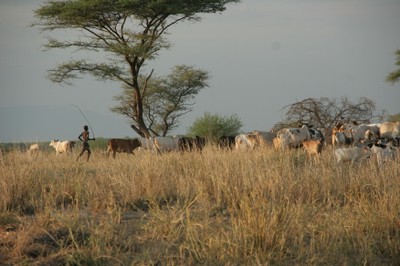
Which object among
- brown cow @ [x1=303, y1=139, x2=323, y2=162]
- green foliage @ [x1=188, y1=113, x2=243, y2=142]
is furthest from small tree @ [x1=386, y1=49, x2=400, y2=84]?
brown cow @ [x1=303, y1=139, x2=323, y2=162]

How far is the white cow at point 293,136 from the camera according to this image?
1606 cm

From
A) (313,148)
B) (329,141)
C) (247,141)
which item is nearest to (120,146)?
(247,141)

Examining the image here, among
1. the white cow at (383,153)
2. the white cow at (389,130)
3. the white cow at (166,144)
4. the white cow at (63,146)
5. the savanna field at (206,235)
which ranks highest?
the white cow at (63,146)

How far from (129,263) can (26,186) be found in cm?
362

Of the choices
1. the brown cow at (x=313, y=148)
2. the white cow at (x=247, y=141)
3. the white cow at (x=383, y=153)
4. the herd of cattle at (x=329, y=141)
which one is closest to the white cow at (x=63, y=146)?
the herd of cattle at (x=329, y=141)

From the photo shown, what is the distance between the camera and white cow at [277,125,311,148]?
16062mm

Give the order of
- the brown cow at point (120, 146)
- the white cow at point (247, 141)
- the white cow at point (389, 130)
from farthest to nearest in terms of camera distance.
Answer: the brown cow at point (120, 146) < the white cow at point (247, 141) < the white cow at point (389, 130)

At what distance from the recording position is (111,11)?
27.6 meters

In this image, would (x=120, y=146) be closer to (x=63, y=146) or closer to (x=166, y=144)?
(x=166, y=144)

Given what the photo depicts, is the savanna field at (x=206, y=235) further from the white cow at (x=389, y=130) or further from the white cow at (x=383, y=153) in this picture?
the white cow at (x=389, y=130)

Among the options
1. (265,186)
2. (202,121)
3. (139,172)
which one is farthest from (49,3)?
(265,186)

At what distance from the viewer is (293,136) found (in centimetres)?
1620

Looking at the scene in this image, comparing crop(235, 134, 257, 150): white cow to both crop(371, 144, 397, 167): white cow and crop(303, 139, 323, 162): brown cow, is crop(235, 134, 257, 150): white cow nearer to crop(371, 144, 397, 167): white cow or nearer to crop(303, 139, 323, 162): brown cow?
crop(303, 139, 323, 162): brown cow

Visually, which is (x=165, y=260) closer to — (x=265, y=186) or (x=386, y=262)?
(x=386, y=262)
